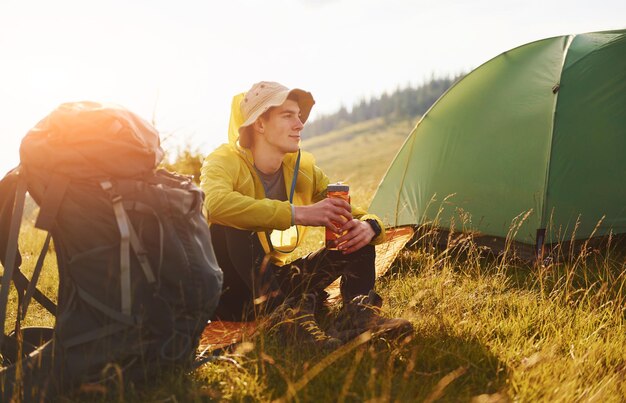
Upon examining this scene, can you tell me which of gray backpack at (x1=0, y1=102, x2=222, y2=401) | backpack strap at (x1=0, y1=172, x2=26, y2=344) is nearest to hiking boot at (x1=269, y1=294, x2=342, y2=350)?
gray backpack at (x1=0, y1=102, x2=222, y2=401)

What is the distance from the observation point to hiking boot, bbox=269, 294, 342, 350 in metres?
3.31

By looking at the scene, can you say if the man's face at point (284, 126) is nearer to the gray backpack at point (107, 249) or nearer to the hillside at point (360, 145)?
the gray backpack at point (107, 249)

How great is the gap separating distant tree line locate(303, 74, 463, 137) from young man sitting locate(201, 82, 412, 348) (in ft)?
365

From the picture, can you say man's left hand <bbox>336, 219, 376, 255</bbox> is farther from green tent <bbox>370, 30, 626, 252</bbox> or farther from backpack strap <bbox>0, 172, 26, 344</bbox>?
backpack strap <bbox>0, 172, 26, 344</bbox>

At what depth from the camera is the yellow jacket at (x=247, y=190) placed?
12.3 ft

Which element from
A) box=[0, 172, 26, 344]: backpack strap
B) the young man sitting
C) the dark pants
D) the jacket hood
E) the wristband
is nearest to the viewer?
box=[0, 172, 26, 344]: backpack strap

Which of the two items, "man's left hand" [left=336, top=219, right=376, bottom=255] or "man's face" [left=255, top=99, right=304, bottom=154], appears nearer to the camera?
"man's left hand" [left=336, top=219, right=376, bottom=255]

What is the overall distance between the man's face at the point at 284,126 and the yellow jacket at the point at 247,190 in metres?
0.24

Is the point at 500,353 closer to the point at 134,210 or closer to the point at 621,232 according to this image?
the point at 134,210

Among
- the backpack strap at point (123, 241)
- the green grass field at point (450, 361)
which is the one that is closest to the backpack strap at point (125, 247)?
the backpack strap at point (123, 241)

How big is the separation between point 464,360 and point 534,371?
0.37 meters

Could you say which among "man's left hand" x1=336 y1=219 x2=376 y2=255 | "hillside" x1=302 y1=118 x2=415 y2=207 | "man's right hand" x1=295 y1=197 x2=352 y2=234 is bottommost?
"hillside" x1=302 y1=118 x2=415 y2=207

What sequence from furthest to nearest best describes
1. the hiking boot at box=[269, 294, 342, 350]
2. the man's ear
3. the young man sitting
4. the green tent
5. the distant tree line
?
the distant tree line < the green tent < the man's ear < the young man sitting < the hiking boot at box=[269, 294, 342, 350]

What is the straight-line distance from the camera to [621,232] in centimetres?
532
